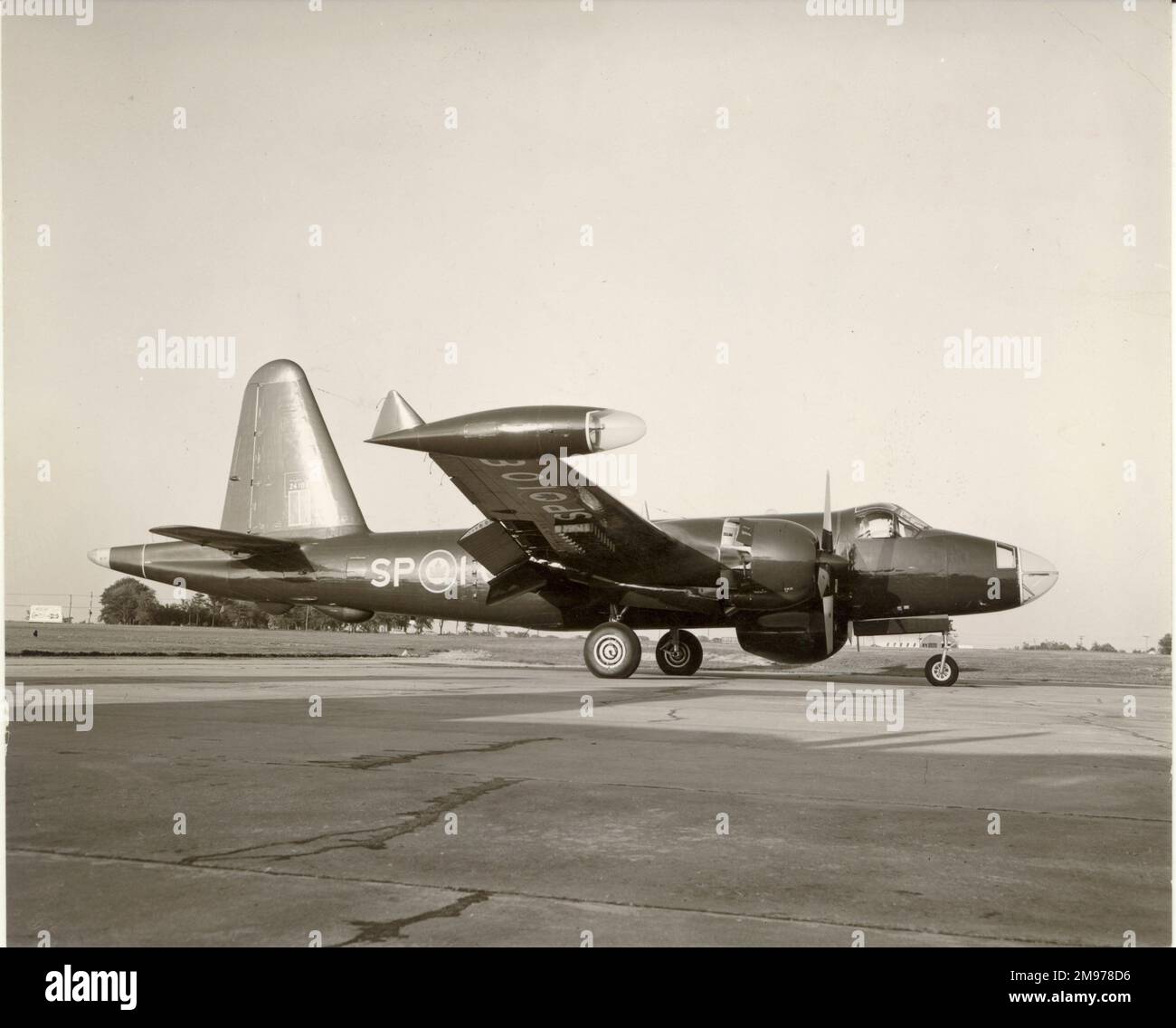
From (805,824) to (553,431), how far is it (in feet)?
22.6

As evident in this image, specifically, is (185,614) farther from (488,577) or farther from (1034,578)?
(1034,578)

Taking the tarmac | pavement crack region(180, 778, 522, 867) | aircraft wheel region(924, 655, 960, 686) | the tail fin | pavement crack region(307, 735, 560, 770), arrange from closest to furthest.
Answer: the tarmac < pavement crack region(180, 778, 522, 867) < pavement crack region(307, 735, 560, 770) < aircraft wheel region(924, 655, 960, 686) < the tail fin

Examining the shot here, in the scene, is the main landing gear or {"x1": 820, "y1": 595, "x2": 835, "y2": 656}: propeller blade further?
the main landing gear

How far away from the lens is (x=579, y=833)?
4711mm

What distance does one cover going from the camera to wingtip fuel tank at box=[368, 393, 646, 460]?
1074 cm

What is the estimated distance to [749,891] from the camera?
148 inches

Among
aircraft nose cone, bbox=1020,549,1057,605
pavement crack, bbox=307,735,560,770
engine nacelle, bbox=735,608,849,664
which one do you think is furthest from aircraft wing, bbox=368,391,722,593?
aircraft nose cone, bbox=1020,549,1057,605

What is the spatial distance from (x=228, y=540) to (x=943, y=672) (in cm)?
1402

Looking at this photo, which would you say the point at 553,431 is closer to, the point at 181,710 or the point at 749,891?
the point at 181,710

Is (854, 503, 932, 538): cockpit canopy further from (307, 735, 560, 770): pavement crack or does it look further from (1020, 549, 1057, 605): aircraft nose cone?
(307, 735, 560, 770): pavement crack

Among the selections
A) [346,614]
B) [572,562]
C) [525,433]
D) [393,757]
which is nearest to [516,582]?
[572,562]

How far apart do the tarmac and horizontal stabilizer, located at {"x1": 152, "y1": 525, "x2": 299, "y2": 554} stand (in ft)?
26.3

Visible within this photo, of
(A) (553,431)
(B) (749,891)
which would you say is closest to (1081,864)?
(B) (749,891)

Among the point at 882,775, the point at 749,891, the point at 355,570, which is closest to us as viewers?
the point at 749,891
